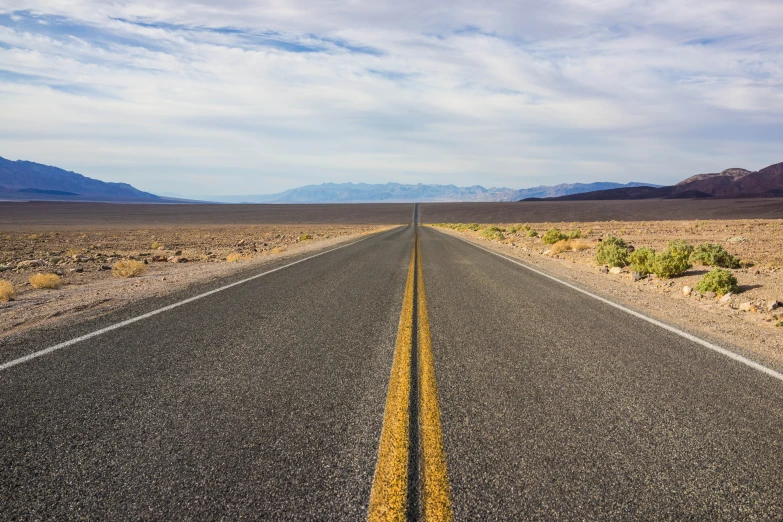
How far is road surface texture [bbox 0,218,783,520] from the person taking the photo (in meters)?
2.51

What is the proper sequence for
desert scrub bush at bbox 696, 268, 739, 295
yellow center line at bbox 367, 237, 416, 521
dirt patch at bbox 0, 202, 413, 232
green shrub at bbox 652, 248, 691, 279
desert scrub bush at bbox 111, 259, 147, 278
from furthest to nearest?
dirt patch at bbox 0, 202, 413, 232
desert scrub bush at bbox 111, 259, 147, 278
green shrub at bbox 652, 248, 691, 279
desert scrub bush at bbox 696, 268, 739, 295
yellow center line at bbox 367, 237, 416, 521

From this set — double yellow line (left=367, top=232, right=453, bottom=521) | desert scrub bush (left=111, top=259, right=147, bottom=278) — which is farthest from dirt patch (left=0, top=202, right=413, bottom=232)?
double yellow line (left=367, top=232, right=453, bottom=521)

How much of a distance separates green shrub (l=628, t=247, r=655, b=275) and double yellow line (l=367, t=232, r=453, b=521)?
10.2 m

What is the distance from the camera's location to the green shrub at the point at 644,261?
42.1 feet

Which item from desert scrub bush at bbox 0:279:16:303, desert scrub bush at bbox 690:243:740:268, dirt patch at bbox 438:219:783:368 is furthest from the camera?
desert scrub bush at bbox 690:243:740:268

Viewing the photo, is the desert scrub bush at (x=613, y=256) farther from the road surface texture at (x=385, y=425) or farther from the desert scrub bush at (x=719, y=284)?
the road surface texture at (x=385, y=425)

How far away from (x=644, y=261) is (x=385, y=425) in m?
12.6

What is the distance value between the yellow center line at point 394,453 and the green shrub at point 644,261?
10.5 meters

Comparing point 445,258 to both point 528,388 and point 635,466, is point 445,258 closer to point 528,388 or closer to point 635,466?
point 528,388

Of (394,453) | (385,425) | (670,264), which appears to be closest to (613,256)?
(670,264)

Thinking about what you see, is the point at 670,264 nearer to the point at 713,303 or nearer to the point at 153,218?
the point at 713,303

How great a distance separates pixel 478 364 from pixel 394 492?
96.7 inches

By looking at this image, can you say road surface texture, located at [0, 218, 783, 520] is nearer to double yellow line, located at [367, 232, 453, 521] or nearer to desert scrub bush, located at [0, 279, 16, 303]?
double yellow line, located at [367, 232, 453, 521]

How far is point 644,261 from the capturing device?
13.5m
